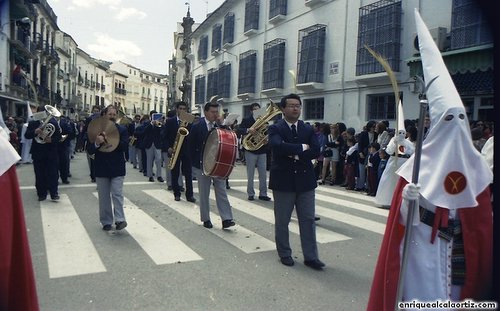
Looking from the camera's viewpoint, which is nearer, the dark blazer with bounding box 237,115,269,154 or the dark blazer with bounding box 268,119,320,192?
the dark blazer with bounding box 268,119,320,192

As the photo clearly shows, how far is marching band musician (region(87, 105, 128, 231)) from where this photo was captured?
19.9 feet

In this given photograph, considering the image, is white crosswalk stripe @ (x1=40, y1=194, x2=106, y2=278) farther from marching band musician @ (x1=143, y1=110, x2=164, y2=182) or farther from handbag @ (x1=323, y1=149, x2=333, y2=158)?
handbag @ (x1=323, y1=149, x2=333, y2=158)

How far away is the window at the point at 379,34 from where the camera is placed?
13.3 m

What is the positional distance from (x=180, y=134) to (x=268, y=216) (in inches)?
119

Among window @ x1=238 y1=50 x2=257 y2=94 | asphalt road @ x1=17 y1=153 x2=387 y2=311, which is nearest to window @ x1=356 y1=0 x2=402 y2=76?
asphalt road @ x1=17 y1=153 x2=387 y2=311

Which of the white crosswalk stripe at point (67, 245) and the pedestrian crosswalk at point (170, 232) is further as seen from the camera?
the pedestrian crosswalk at point (170, 232)

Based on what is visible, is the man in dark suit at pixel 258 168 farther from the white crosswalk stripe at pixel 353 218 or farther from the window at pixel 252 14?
the window at pixel 252 14

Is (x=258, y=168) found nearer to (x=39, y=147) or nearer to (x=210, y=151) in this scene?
(x=210, y=151)

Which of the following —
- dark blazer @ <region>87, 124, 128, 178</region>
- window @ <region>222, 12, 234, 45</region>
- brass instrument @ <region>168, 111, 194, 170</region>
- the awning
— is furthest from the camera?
window @ <region>222, 12, 234, 45</region>

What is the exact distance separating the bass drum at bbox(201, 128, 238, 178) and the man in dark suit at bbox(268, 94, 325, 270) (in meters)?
1.59

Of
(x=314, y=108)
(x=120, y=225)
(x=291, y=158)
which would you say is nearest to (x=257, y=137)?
(x=120, y=225)

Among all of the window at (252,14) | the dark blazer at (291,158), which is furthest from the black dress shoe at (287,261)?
the window at (252,14)

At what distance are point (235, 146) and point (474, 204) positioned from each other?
444 centimetres

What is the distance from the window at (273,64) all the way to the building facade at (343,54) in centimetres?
5
